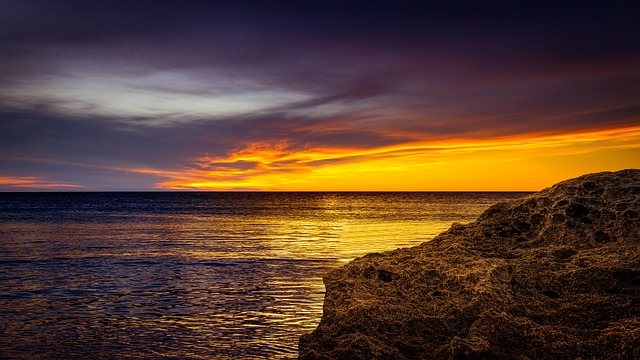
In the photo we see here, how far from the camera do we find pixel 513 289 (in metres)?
8.93

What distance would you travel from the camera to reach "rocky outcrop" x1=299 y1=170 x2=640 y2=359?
7.45 meters

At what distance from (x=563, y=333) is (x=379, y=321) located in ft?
9.70

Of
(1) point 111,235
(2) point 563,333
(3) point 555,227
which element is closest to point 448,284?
(2) point 563,333

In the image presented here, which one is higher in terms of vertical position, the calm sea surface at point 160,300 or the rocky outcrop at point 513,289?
the rocky outcrop at point 513,289

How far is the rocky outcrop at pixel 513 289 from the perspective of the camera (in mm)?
7449

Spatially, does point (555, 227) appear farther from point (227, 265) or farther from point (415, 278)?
point (227, 265)

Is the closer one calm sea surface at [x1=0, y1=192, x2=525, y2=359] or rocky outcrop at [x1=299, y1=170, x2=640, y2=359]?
rocky outcrop at [x1=299, y1=170, x2=640, y2=359]

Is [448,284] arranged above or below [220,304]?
above

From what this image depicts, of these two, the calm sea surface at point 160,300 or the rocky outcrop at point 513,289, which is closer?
the rocky outcrop at point 513,289

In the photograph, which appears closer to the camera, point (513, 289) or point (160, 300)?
point (513, 289)

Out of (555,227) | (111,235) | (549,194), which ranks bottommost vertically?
(111,235)

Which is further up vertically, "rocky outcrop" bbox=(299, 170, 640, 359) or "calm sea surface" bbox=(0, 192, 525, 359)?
"rocky outcrop" bbox=(299, 170, 640, 359)

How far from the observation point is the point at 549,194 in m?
11.8

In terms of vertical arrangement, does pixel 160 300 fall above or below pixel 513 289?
below
